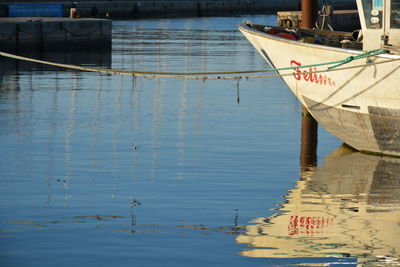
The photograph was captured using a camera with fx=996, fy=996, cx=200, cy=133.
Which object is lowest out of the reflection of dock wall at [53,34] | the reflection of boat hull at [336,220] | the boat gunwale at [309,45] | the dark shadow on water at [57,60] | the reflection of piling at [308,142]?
the reflection of boat hull at [336,220]

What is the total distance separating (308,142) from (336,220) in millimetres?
6659

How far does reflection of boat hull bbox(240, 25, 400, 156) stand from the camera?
16.7m

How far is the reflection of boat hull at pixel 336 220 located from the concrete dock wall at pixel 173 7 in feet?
209

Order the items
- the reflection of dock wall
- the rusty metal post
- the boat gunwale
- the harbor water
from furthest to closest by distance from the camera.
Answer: the reflection of dock wall → the rusty metal post → the boat gunwale → the harbor water

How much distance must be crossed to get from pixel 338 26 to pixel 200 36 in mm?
10089

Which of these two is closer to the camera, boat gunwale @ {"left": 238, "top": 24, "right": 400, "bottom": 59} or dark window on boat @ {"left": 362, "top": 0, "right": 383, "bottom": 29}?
boat gunwale @ {"left": 238, "top": 24, "right": 400, "bottom": 59}

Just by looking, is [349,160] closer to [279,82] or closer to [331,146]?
[331,146]

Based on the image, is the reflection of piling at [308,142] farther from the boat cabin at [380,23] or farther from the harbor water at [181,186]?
the boat cabin at [380,23]

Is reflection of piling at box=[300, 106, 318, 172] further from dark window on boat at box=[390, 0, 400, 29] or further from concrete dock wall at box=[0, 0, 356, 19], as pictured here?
concrete dock wall at box=[0, 0, 356, 19]

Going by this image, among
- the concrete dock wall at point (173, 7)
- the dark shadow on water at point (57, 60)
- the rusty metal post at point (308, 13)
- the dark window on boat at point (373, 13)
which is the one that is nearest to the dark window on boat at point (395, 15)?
the dark window on boat at point (373, 13)

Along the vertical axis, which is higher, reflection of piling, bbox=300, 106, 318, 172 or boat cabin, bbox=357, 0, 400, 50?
boat cabin, bbox=357, 0, 400, 50

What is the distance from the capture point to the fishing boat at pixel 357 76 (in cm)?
1661

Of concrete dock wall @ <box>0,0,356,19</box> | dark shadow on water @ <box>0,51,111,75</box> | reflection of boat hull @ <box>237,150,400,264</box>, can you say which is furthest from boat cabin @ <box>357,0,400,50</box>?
concrete dock wall @ <box>0,0,356,19</box>

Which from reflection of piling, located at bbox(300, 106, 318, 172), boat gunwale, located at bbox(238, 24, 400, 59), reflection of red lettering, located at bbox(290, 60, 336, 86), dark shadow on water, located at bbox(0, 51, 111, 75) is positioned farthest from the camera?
dark shadow on water, located at bbox(0, 51, 111, 75)
